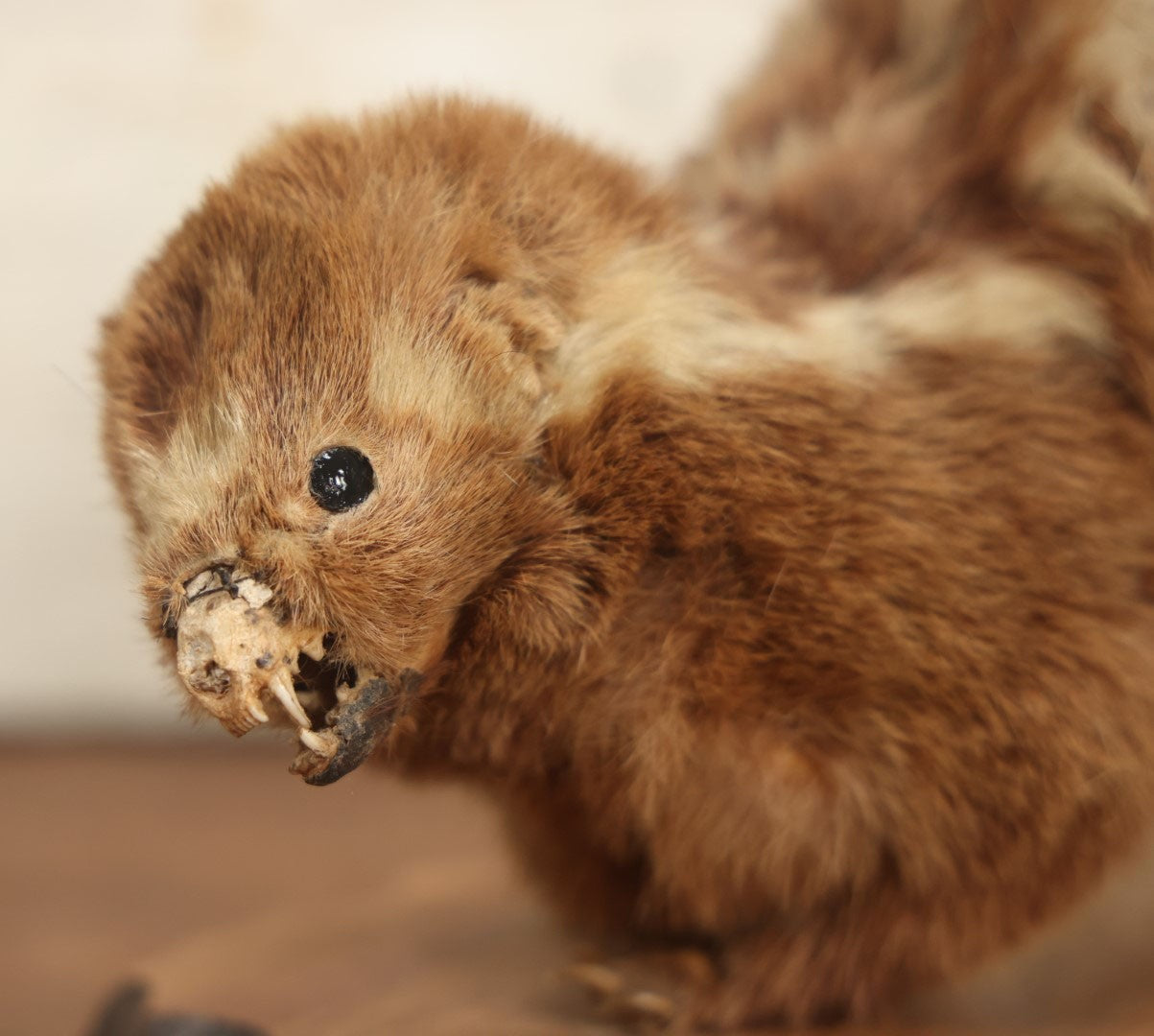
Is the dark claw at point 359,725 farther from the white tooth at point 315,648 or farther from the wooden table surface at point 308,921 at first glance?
the wooden table surface at point 308,921

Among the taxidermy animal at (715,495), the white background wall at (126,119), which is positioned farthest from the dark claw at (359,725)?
the white background wall at (126,119)

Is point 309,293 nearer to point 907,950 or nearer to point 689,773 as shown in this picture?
point 689,773

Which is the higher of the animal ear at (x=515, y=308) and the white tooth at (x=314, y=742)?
the animal ear at (x=515, y=308)

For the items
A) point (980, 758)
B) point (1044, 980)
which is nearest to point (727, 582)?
point (980, 758)

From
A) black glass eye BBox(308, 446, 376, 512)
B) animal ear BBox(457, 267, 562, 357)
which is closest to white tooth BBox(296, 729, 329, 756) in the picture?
black glass eye BBox(308, 446, 376, 512)

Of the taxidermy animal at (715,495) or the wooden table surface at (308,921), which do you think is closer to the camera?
the taxidermy animal at (715,495)
